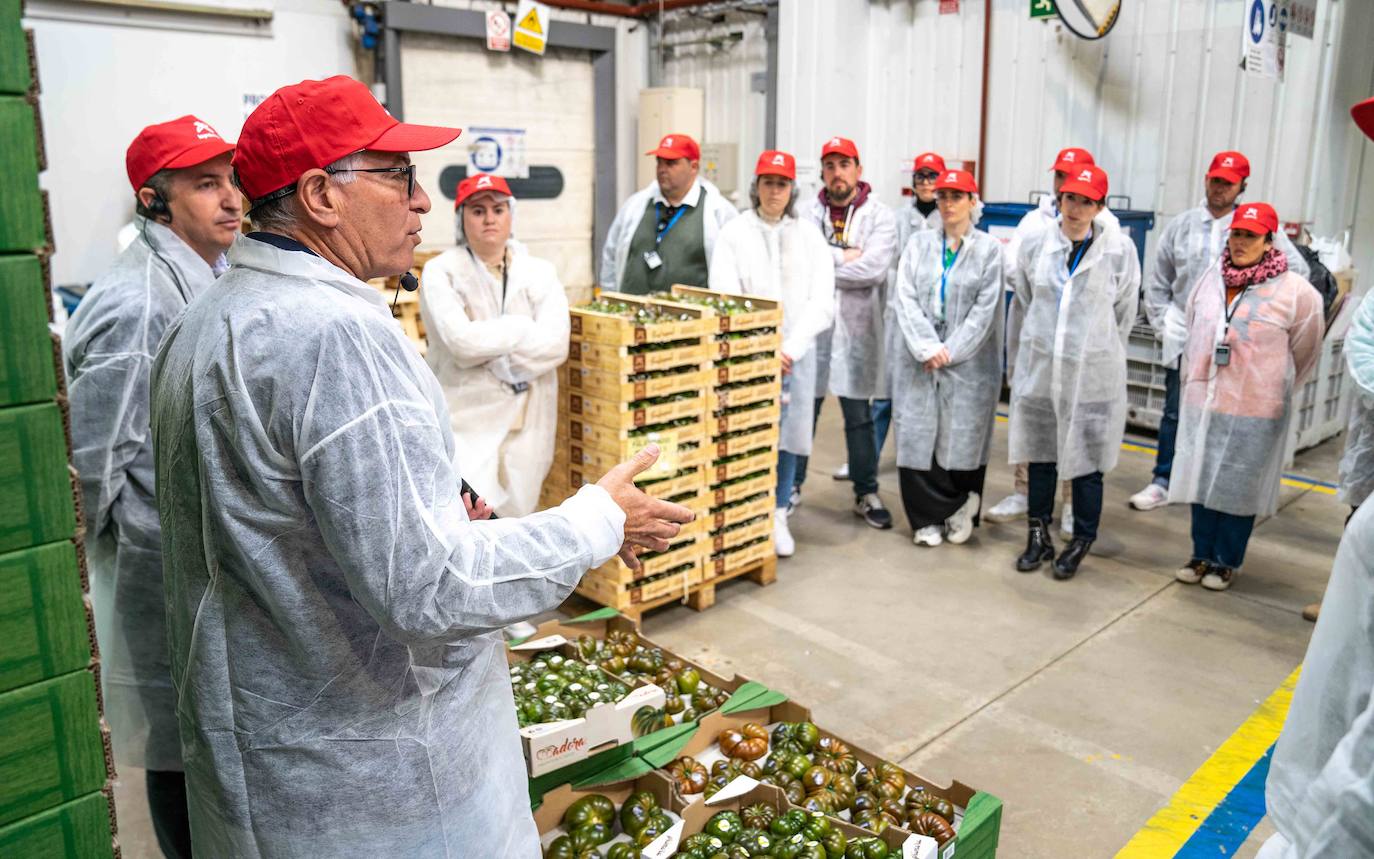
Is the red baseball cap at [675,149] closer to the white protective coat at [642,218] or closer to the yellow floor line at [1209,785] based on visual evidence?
the white protective coat at [642,218]

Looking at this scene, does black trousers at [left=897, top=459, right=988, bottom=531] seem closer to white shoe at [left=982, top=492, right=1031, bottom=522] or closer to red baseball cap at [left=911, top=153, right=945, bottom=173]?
white shoe at [left=982, top=492, right=1031, bottom=522]

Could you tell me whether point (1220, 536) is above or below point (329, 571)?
below

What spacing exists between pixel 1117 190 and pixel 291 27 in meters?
6.46

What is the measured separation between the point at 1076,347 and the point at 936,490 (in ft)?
3.69

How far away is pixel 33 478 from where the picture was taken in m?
1.70

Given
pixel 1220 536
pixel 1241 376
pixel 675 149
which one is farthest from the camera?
pixel 675 149

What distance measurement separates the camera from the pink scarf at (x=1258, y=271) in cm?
484

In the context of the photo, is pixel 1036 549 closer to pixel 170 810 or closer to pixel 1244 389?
pixel 1244 389

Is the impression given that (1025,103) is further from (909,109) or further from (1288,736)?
(1288,736)

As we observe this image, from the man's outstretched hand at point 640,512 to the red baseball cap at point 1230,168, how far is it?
566cm

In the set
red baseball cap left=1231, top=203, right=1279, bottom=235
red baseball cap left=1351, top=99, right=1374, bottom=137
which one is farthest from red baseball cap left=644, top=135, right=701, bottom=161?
red baseball cap left=1351, top=99, right=1374, bottom=137

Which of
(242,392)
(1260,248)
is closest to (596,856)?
(242,392)

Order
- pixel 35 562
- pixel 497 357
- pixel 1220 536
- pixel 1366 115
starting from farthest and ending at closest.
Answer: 1. pixel 1220 536
2. pixel 497 357
3. pixel 35 562
4. pixel 1366 115

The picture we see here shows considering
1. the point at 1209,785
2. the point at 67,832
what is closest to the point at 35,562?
the point at 67,832
